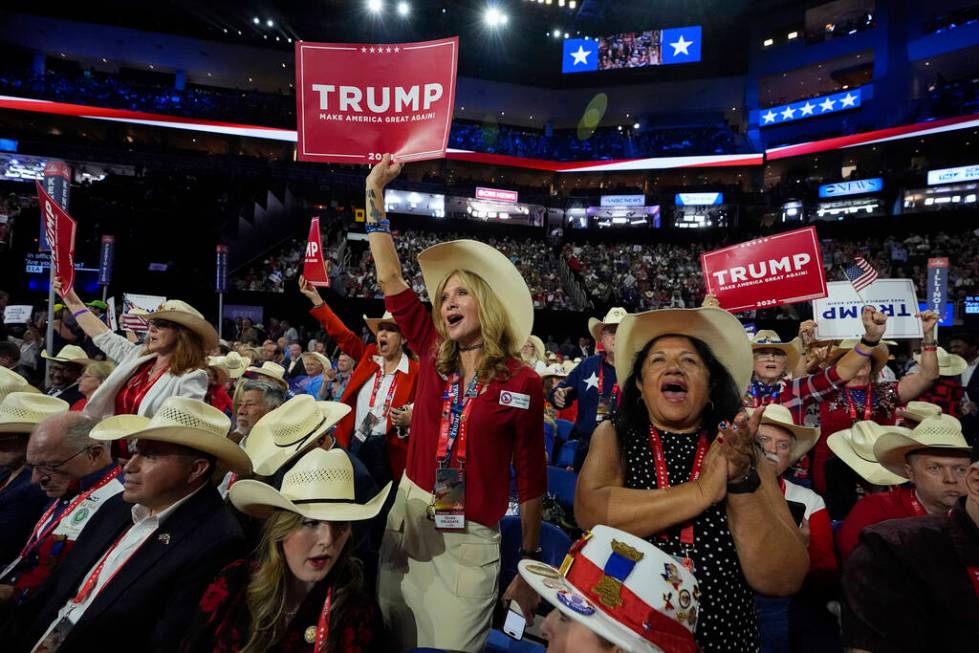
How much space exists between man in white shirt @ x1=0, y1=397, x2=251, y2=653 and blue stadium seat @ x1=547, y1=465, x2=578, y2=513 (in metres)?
2.54

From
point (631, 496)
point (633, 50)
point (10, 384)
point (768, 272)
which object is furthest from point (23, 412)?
point (633, 50)

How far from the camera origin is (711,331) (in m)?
1.99

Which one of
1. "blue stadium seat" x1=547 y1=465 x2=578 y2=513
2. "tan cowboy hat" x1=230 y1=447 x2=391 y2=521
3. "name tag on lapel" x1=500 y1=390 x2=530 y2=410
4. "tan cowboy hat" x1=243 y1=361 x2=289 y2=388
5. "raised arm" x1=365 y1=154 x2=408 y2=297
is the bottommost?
A: "blue stadium seat" x1=547 y1=465 x2=578 y2=513

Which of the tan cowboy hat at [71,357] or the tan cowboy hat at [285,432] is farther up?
the tan cowboy hat at [71,357]

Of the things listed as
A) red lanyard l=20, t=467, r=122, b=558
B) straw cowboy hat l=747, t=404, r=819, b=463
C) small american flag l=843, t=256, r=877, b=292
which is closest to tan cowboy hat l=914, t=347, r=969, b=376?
small american flag l=843, t=256, r=877, b=292

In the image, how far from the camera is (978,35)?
25094 millimetres

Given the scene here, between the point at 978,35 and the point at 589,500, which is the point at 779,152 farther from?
the point at 589,500

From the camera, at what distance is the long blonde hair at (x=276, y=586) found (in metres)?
1.95

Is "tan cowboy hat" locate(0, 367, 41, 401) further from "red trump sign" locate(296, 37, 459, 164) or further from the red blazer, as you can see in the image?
"red trump sign" locate(296, 37, 459, 164)

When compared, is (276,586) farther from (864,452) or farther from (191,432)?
(864,452)

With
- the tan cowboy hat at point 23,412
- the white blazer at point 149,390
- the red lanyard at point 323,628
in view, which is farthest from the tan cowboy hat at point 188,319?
the red lanyard at point 323,628

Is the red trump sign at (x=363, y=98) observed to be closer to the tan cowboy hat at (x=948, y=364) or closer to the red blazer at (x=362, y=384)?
the red blazer at (x=362, y=384)

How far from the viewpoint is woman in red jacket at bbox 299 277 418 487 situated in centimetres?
383

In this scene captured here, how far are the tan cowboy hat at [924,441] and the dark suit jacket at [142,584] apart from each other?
311cm
